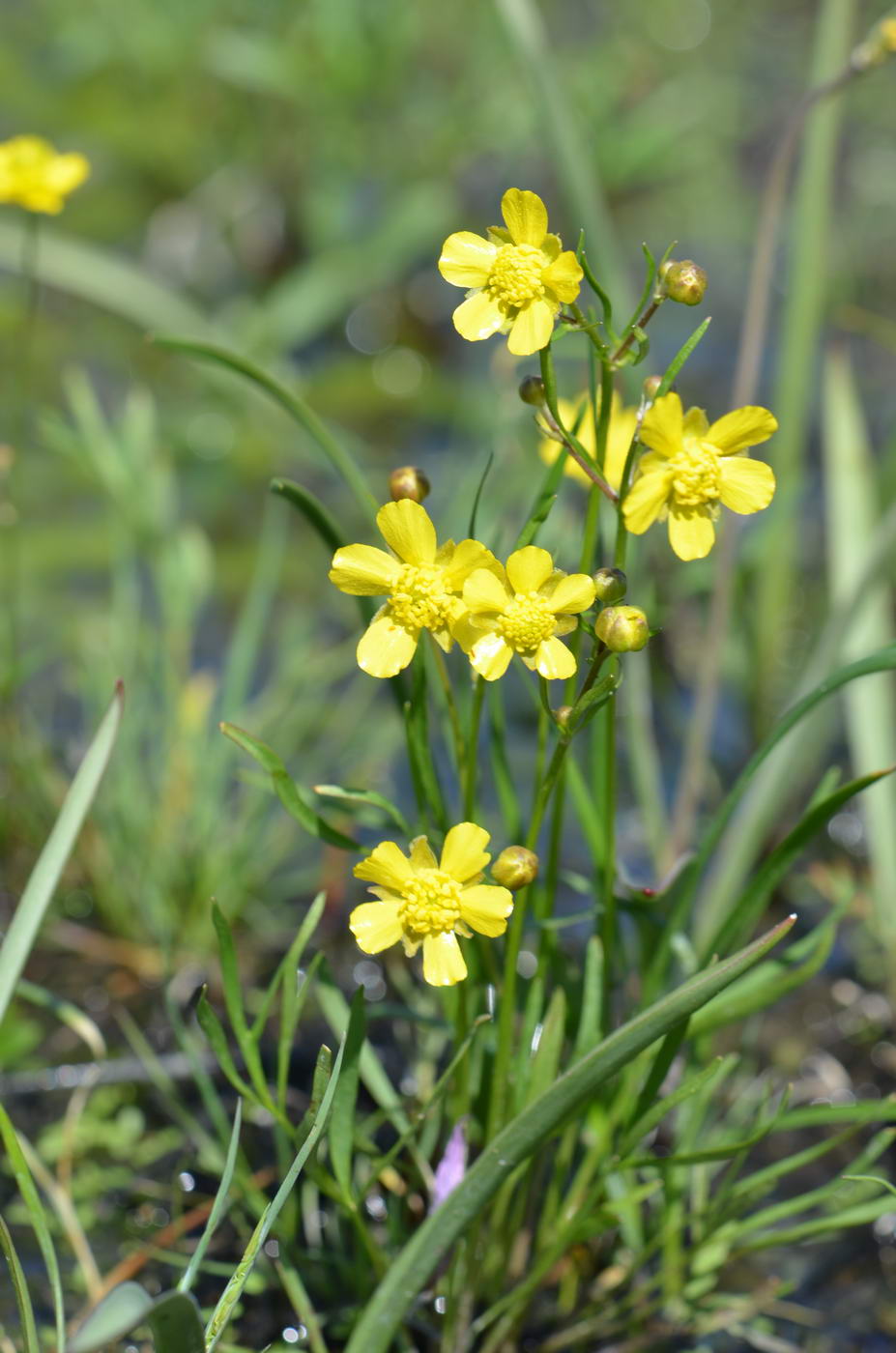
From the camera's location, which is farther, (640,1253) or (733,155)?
(733,155)

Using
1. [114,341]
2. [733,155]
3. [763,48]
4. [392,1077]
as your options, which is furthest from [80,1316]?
[763,48]

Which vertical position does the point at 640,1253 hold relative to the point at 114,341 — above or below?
below

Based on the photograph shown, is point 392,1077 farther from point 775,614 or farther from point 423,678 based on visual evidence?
point 775,614

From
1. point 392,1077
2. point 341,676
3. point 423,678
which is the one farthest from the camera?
point 341,676

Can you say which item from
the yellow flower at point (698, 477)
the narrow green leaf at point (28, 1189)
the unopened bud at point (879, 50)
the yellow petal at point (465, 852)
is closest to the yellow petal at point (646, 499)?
the yellow flower at point (698, 477)

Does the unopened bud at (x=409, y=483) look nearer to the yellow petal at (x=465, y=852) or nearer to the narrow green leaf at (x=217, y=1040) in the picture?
the yellow petal at (x=465, y=852)

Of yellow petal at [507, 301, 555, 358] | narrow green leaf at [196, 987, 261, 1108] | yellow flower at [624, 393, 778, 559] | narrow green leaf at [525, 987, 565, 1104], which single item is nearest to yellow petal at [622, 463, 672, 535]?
yellow flower at [624, 393, 778, 559]
